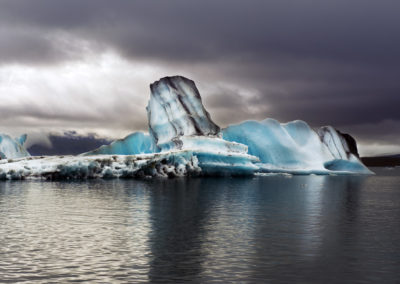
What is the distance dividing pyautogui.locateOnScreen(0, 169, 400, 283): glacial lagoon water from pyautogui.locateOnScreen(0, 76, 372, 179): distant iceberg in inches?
1187

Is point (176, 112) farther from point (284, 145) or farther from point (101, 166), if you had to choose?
point (284, 145)

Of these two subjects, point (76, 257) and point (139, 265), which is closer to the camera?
point (139, 265)

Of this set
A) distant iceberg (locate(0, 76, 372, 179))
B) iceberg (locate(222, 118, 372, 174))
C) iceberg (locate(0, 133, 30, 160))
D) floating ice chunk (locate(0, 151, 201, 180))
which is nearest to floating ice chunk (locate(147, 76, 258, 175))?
distant iceberg (locate(0, 76, 372, 179))

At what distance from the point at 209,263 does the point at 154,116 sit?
206 ft

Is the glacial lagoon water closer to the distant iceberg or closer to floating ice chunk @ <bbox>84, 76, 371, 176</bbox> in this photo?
the distant iceberg

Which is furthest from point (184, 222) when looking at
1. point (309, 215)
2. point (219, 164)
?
point (219, 164)

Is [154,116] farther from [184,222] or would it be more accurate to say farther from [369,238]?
[369,238]

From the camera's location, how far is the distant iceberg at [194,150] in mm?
59219

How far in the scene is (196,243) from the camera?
16.6 metres

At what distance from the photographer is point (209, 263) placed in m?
13.5

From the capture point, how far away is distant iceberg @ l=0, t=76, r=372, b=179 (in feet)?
194

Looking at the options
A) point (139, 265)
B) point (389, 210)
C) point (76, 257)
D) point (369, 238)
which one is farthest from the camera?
point (389, 210)

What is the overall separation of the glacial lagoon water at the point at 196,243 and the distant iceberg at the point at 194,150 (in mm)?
30147

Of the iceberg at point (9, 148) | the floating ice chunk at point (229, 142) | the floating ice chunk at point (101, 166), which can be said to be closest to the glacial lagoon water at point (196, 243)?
the floating ice chunk at point (101, 166)
